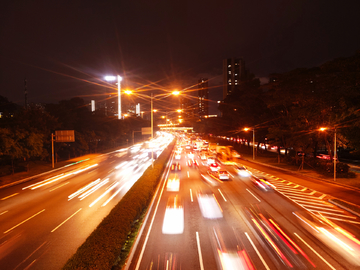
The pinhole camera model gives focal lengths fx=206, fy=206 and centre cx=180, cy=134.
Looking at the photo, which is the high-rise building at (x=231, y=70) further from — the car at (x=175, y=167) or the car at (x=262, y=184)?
the car at (x=262, y=184)

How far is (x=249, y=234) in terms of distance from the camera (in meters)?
12.0

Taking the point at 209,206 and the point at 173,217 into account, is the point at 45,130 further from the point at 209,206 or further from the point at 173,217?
the point at 209,206

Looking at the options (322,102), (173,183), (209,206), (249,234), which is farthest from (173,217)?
(322,102)

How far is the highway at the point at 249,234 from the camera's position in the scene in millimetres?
9484

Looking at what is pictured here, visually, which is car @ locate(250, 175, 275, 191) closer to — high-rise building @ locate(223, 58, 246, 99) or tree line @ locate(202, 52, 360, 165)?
tree line @ locate(202, 52, 360, 165)

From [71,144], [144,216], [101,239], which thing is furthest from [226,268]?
[71,144]

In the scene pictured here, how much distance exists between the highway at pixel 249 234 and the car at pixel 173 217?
0.06 m

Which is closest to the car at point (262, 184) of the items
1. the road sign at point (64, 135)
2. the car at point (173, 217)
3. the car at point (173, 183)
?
the car at point (173, 183)

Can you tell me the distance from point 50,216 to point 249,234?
546 inches

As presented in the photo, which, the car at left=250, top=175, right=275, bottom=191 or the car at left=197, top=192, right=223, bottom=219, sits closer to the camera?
the car at left=197, top=192, right=223, bottom=219

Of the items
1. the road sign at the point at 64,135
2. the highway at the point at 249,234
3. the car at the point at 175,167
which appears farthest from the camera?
the road sign at the point at 64,135

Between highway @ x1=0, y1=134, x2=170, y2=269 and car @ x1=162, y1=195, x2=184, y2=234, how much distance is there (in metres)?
4.52

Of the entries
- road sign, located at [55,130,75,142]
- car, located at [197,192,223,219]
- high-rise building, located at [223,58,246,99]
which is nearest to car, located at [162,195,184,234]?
car, located at [197,192,223,219]

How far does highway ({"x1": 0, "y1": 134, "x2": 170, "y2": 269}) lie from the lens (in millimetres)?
10250
